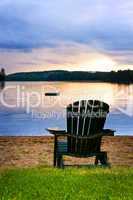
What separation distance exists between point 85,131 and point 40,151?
133 inches

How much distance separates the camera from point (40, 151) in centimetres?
1286

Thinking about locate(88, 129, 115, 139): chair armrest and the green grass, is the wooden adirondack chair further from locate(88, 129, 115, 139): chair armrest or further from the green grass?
the green grass

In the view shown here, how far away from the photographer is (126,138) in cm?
1562

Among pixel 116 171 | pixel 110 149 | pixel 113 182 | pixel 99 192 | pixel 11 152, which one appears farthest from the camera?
pixel 110 149

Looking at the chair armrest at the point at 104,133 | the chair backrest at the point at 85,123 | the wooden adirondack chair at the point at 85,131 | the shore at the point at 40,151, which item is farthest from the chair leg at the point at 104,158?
the shore at the point at 40,151

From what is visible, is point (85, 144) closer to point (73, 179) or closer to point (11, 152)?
point (73, 179)

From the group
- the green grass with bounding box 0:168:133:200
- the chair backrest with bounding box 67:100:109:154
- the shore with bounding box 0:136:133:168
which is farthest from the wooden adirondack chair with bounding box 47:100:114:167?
the shore with bounding box 0:136:133:168

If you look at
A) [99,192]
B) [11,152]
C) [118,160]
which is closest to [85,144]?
[99,192]

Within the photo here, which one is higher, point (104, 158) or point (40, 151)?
point (104, 158)

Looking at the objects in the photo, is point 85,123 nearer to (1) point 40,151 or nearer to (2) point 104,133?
(2) point 104,133

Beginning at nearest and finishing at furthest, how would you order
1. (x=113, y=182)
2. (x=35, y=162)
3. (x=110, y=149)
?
(x=113, y=182), (x=35, y=162), (x=110, y=149)

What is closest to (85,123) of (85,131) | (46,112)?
(85,131)

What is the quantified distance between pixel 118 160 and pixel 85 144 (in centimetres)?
252

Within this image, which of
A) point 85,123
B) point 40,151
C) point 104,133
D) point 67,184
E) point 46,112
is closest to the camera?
point 67,184
